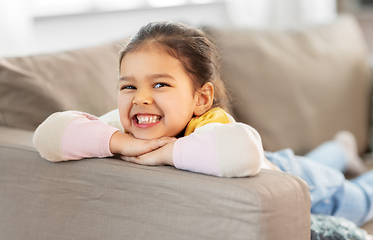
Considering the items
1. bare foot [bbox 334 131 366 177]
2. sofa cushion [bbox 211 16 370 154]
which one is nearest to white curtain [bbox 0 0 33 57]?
sofa cushion [bbox 211 16 370 154]

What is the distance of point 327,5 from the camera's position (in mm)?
3135

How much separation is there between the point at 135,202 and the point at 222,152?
188mm

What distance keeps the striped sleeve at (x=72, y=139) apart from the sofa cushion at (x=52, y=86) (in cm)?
25

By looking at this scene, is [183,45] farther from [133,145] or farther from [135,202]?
[135,202]

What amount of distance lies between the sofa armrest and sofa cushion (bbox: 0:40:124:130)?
0.14m

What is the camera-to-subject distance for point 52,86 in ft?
3.80

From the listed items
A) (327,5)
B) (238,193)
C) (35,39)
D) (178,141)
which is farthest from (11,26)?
(327,5)

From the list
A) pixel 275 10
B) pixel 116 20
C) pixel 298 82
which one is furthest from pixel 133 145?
pixel 275 10

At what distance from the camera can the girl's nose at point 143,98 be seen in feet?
2.85

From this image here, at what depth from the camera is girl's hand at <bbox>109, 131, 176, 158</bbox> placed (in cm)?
85

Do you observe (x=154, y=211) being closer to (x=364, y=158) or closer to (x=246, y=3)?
(x=364, y=158)

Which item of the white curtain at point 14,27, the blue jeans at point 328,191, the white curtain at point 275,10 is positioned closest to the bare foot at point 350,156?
the blue jeans at point 328,191

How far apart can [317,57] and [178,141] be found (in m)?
1.23

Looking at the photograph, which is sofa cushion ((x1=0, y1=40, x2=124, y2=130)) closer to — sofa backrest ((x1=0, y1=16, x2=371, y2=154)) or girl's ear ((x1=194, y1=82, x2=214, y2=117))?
sofa backrest ((x1=0, y1=16, x2=371, y2=154))
